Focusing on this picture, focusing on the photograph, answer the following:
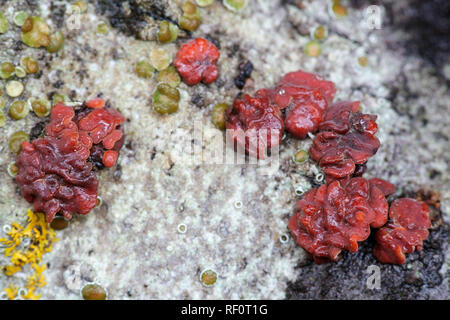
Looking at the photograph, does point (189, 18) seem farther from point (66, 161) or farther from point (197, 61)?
point (66, 161)

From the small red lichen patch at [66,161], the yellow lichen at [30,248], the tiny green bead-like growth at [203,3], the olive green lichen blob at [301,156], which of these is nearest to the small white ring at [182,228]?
the small red lichen patch at [66,161]

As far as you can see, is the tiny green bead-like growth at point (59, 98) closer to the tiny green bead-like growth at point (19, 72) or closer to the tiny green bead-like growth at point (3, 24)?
the tiny green bead-like growth at point (19, 72)

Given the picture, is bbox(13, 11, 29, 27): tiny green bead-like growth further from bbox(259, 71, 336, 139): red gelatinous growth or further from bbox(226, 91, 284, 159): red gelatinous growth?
bbox(259, 71, 336, 139): red gelatinous growth

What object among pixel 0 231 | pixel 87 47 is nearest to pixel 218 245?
pixel 0 231

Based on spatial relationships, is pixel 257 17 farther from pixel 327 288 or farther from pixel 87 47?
pixel 327 288

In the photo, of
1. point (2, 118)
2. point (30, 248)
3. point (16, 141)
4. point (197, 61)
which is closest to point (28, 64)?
point (2, 118)
